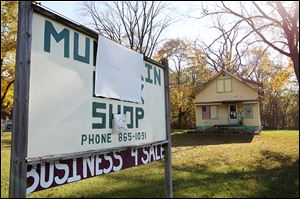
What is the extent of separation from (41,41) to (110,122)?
1025 mm

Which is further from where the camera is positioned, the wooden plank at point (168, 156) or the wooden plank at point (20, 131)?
the wooden plank at point (168, 156)

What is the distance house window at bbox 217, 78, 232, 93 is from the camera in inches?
1016

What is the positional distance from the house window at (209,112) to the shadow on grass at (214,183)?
16.6 m

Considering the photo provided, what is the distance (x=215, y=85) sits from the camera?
26.5 m

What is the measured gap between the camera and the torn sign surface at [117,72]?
2.63 m

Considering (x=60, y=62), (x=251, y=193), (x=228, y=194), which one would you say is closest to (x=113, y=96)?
(x=60, y=62)

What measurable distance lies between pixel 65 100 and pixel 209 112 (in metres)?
25.3

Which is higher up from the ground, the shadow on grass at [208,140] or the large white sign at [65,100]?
the large white sign at [65,100]

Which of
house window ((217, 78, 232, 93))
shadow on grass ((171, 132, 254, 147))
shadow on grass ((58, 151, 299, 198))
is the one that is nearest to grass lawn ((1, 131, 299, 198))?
shadow on grass ((58, 151, 299, 198))

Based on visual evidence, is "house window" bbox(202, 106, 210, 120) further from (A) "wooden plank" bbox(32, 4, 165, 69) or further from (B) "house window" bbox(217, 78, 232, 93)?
(A) "wooden plank" bbox(32, 4, 165, 69)

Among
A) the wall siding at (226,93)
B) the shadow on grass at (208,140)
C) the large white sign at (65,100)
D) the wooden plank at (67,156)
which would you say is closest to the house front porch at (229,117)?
the wall siding at (226,93)

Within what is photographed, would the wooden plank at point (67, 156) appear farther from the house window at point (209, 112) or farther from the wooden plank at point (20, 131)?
the house window at point (209, 112)

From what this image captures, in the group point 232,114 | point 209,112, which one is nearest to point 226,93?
point 232,114

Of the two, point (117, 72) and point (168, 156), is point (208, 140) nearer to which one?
point (168, 156)
